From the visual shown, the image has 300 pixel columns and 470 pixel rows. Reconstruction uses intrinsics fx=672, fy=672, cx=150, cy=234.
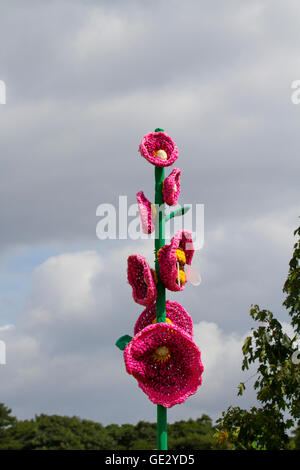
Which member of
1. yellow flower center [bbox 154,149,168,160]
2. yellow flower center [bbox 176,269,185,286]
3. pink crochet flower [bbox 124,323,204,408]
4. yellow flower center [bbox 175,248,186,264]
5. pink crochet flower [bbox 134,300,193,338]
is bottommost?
pink crochet flower [bbox 124,323,204,408]

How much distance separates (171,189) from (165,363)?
2.07m

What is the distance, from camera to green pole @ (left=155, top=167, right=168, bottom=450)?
7457mm

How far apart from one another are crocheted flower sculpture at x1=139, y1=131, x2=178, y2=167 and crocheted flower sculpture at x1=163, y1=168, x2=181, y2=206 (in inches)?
8.3

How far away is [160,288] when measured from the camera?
786 cm

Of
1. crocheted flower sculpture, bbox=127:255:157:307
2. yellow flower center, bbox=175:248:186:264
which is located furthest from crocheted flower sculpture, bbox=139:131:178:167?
crocheted flower sculpture, bbox=127:255:157:307

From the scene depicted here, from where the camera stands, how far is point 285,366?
9141 mm

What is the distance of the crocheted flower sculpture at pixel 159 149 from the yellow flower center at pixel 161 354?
7.41ft

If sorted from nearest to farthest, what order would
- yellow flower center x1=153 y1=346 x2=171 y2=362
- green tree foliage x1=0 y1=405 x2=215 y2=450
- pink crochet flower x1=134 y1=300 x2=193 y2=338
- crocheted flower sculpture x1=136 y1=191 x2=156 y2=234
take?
yellow flower center x1=153 y1=346 x2=171 y2=362, pink crochet flower x1=134 y1=300 x2=193 y2=338, crocheted flower sculpture x1=136 y1=191 x2=156 y2=234, green tree foliage x1=0 y1=405 x2=215 y2=450

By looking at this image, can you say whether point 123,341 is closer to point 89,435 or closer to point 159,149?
point 159,149

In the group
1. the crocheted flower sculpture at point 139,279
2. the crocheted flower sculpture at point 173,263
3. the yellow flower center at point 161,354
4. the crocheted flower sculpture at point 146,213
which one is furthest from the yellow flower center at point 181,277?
the yellow flower center at point 161,354

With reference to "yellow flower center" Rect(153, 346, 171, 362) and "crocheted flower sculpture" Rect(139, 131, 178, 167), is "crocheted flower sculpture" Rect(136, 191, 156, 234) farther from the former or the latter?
"yellow flower center" Rect(153, 346, 171, 362)
